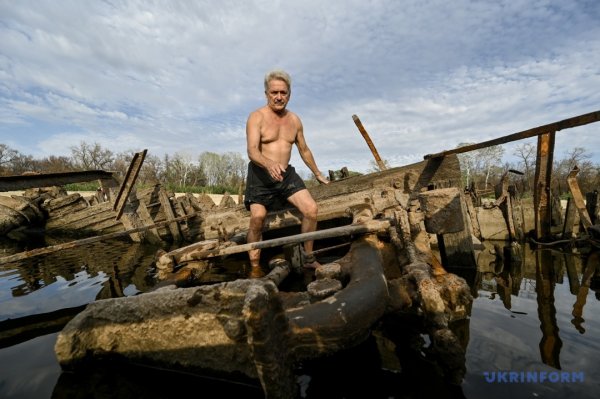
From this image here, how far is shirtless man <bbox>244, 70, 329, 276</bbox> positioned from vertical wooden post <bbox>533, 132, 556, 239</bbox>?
339 centimetres

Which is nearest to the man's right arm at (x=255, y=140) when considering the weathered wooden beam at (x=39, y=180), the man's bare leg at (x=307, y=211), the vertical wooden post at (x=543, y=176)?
the man's bare leg at (x=307, y=211)

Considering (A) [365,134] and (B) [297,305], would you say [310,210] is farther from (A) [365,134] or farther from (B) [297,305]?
(A) [365,134]

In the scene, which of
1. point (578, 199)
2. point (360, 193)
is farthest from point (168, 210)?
point (578, 199)

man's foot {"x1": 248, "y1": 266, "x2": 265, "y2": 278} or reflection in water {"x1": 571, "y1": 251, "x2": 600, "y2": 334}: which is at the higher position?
man's foot {"x1": 248, "y1": 266, "x2": 265, "y2": 278}

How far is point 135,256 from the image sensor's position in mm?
6551

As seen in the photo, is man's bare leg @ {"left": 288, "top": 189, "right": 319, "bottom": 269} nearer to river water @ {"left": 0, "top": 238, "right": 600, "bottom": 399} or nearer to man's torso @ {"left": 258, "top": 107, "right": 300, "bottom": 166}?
man's torso @ {"left": 258, "top": 107, "right": 300, "bottom": 166}

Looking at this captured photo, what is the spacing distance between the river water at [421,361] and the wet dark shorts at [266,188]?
180cm

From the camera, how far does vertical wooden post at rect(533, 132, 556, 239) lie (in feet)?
13.6

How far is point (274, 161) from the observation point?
3195 millimetres

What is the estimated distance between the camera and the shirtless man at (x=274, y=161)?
331cm

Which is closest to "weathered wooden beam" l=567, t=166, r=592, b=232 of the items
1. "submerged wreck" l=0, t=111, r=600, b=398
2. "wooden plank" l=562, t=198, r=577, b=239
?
"wooden plank" l=562, t=198, r=577, b=239

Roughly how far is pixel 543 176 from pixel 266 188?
403 centimetres

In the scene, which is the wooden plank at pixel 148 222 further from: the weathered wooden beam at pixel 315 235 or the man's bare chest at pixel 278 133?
the weathered wooden beam at pixel 315 235

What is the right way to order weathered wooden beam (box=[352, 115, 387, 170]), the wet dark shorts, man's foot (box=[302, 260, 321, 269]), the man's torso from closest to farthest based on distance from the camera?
man's foot (box=[302, 260, 321, 269])
the wet dark shorts
the man's torso
weathered wooden beam (box=[352, 115, 387, 170])
